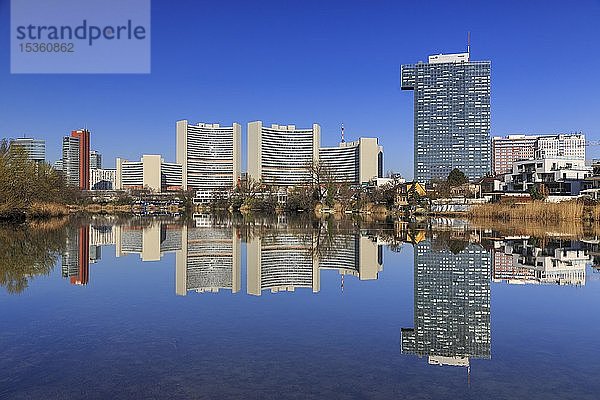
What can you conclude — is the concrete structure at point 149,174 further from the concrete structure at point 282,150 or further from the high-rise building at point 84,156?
the concrete structure at point 282,150

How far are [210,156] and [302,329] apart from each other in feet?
396

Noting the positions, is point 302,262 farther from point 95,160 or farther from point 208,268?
point 95,160

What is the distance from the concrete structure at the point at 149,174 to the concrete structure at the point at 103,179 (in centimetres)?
324

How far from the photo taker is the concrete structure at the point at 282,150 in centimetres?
10888

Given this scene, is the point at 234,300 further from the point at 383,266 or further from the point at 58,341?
the point at 383,266

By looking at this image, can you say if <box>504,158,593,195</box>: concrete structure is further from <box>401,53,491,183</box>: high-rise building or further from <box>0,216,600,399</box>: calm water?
<box>401,53,491,183</box>: high-rise building

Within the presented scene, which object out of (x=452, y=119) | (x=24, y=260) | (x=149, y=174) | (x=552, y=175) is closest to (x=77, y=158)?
(x=149, y=174)

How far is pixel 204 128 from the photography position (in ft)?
406

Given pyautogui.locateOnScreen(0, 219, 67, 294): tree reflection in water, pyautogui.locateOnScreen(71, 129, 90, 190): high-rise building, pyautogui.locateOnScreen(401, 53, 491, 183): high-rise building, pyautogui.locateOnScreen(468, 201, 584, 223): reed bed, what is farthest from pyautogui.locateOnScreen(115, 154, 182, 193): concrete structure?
pyautogui.locateOnScreen(0, 219, 67, 294): tree reflection in water

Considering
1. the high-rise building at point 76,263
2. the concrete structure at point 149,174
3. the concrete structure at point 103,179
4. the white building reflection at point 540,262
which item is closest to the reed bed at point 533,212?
the white building reflection at point 540,262

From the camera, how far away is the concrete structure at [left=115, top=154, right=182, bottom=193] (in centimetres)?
12825

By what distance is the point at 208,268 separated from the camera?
11.9m

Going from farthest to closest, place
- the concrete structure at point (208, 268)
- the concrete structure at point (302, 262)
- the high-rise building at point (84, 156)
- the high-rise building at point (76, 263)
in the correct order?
the high-rise building at point (84, 156) → the high-rise building at point (76, 263) → the concrete structure at point (302, 262) → the concrete structure at point (208, 268)

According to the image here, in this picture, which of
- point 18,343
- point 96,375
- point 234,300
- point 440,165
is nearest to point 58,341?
point 18,343
